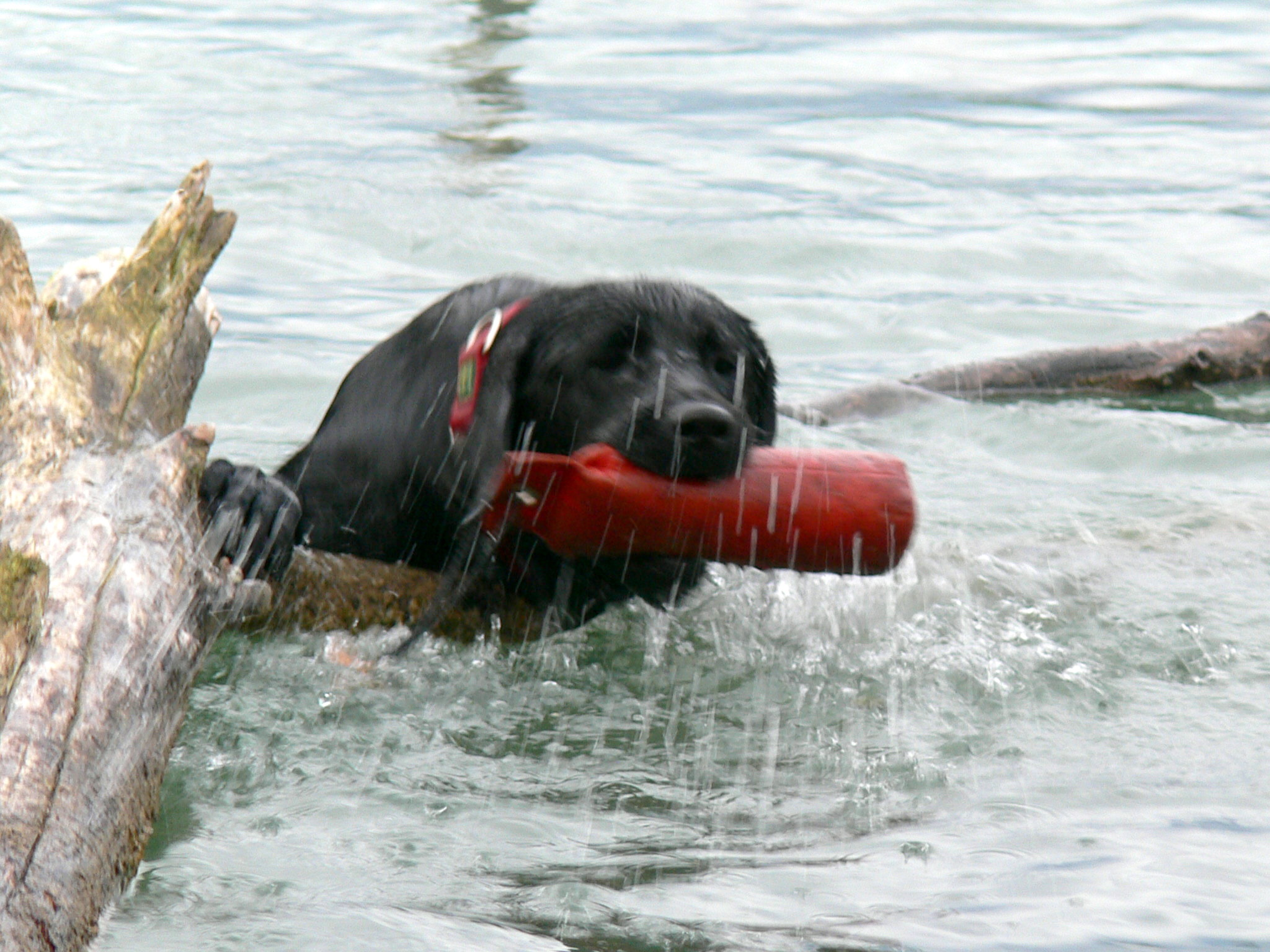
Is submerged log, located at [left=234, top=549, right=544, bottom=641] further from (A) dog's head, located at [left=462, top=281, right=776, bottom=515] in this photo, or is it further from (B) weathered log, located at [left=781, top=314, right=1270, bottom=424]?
(B) weathered log, located at [left=781, top=314, right=1270, bottom=424]

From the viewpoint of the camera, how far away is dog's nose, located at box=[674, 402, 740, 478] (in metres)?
3.03

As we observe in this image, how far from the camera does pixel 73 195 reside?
32.1 ft

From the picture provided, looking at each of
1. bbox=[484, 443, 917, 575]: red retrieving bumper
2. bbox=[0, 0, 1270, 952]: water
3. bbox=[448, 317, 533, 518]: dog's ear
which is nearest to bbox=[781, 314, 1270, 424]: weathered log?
bbox=[0, 0, 1270, 952]: water

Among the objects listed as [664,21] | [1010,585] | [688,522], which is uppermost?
[664,21]

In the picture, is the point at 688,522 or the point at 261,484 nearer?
the point at 688,522

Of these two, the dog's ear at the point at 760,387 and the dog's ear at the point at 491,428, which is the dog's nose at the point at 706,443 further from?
the dog's ear at the point at 760,387

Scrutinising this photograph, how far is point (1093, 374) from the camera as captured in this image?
6.35 meters

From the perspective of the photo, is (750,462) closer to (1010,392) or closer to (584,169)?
(1010,392)

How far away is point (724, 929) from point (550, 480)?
0.99 metres

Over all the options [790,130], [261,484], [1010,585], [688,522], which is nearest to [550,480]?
[688,522]

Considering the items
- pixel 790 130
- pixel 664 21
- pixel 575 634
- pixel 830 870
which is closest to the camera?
pixel 830 870

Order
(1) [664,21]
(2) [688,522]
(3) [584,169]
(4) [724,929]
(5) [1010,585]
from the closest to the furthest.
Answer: (4) [724,929] < (2) [688,522] < (5) [1010,585] < (3) [584,169] < (1) [664,21]

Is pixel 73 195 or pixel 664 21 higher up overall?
pixel 664 21

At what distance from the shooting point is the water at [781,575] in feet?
8.73
